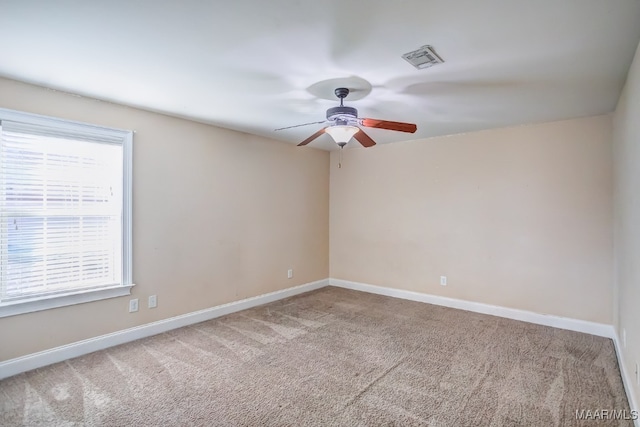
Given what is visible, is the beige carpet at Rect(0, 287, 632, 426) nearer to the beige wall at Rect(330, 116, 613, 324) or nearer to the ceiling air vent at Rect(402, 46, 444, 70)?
the beige wall at Rect(330, 116, 613, 324)

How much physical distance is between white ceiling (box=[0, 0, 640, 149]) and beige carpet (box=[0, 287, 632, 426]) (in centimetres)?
234

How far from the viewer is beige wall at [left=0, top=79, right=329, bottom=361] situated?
Result: 297 cm

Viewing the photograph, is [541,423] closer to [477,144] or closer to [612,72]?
[612,72]

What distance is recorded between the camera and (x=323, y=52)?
7.22 ft

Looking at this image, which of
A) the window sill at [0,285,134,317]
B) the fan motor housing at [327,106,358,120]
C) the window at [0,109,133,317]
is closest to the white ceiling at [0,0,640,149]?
the fan motor housing at [327,106,358,120]

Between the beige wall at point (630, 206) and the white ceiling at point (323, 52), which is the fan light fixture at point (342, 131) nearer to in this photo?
the white ceiling at point (323, 52)

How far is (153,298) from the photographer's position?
11.8 ft

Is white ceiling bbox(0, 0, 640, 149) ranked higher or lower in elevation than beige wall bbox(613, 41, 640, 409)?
higher

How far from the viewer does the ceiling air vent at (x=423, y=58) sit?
216cm

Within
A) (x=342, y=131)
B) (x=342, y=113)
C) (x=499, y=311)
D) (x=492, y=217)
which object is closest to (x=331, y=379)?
(x=342, y=131)

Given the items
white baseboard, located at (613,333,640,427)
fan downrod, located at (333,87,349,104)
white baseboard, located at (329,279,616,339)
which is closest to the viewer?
white baseboard, located at (613,333,640,427)

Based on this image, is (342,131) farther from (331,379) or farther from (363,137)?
(331,379)

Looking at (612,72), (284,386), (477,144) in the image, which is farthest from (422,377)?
(477,144)

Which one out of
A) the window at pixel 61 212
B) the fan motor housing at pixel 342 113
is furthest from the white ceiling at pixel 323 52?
the window at pixel 61 212
